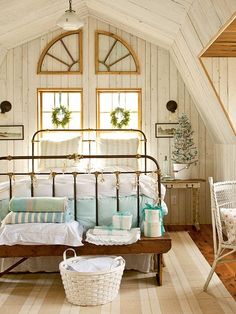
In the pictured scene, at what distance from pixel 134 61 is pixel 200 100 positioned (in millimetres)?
1241

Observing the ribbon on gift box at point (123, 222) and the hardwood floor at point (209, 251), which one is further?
the hardwood floor at point (209, 251)

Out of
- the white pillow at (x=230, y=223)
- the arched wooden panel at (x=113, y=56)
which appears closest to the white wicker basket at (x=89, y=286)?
the white pillow at (x=230, y=223)

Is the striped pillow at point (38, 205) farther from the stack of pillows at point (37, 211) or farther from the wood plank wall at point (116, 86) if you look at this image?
the wood plank wall at point (116, 86)

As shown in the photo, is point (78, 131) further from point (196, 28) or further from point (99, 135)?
point (196, 28)

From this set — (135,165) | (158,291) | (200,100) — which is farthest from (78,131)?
(158,291)

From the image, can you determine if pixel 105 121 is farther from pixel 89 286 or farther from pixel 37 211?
pixel 89 286

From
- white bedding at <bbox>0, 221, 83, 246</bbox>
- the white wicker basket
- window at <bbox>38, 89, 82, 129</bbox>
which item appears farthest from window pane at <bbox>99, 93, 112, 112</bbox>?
the white wicker basket

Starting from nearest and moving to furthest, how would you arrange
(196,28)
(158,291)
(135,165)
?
1. (158,291)
2. (196,28)
3. (135,165)

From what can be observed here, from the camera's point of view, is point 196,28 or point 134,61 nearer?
point 196,28

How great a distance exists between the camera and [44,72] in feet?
22.3

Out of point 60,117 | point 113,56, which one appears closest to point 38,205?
point 60,117

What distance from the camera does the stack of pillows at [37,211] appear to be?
377 cm

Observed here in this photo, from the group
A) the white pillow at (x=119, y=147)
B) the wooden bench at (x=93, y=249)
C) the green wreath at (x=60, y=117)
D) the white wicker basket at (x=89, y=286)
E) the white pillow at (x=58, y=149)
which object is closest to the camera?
the white wicker basket at (x=89, y=286)

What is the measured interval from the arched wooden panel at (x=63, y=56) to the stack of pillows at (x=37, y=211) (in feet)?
11.1
